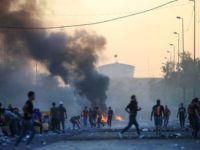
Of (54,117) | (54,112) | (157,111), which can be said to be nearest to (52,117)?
(54,117)

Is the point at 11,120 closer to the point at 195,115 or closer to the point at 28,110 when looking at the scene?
the point at 195,115

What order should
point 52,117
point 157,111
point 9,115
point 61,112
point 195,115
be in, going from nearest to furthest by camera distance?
point 195,115 < point 9,115 < point 157,111 < point 61,112 < point 52,117

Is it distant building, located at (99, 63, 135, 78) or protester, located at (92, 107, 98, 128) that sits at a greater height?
distant building, located at (99, 63, 135, 78)

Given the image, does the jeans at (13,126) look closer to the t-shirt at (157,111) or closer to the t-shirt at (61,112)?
the t-shirt at (61,112)

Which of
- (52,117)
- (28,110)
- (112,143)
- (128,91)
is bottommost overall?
(112,143)

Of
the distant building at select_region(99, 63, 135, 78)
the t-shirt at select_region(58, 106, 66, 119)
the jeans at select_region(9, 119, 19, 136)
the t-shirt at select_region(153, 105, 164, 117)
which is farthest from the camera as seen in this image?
the distant building at select_region(99, 63, 135, 78)

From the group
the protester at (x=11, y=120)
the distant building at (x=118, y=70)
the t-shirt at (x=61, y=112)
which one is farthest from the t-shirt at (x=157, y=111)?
the distant building at (x=118, y=70)

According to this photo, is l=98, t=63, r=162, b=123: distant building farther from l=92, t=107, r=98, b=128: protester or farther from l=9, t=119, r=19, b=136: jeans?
l=9, t=119, r=19, b=136: jeans

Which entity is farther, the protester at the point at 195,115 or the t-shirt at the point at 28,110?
the protester at the point at 195,115

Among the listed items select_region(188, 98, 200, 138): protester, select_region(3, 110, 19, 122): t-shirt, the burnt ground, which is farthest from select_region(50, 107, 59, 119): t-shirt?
select_region(188, 98, 200, 138): protester

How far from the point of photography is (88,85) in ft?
→ 192

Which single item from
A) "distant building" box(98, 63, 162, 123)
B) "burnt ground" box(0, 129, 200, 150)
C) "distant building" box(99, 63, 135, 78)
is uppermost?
"distant building" box(99, 63, 135, 78)

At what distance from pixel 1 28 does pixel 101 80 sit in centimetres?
1764

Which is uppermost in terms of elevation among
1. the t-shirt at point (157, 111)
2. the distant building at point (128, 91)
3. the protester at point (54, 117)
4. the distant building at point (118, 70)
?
the distant building at point (118, 70)
